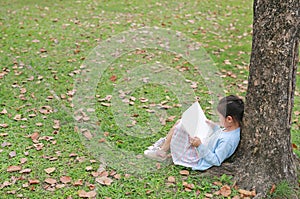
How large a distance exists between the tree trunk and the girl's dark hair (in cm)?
18

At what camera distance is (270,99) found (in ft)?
10.6

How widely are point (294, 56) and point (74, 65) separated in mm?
4300

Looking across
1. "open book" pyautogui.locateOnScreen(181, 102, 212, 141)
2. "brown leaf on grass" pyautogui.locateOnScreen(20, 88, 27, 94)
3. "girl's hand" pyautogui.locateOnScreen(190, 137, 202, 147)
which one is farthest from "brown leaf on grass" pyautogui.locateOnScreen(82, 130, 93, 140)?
"brown leaf on grass" pyautogui.locateOnScreen(20, 88, 27, 94)

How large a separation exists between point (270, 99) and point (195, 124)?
0.87 m

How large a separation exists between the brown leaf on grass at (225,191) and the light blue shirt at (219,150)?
25 centimetres

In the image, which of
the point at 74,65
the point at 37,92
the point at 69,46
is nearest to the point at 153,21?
the point at 69,46

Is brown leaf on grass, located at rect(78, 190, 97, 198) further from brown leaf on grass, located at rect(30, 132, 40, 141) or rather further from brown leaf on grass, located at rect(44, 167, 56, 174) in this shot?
brown leaf on grass, located at rect(30, 132, 40, 141)

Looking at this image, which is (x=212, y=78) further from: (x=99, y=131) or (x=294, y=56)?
(x=294, y=56)

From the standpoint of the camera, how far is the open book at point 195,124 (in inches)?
152

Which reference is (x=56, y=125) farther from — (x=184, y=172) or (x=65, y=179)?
(x=184, y=172)

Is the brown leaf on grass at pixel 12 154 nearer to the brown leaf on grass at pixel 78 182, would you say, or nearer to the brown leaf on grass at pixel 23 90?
the brown leaf on grass at pixel 78 182

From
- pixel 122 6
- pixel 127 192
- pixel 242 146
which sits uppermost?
pixel 122 6

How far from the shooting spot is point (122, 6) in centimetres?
1026

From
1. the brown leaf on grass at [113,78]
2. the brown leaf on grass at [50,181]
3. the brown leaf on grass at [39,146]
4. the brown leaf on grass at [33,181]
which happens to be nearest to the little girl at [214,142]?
the brown leaf on grass at [50,181]
